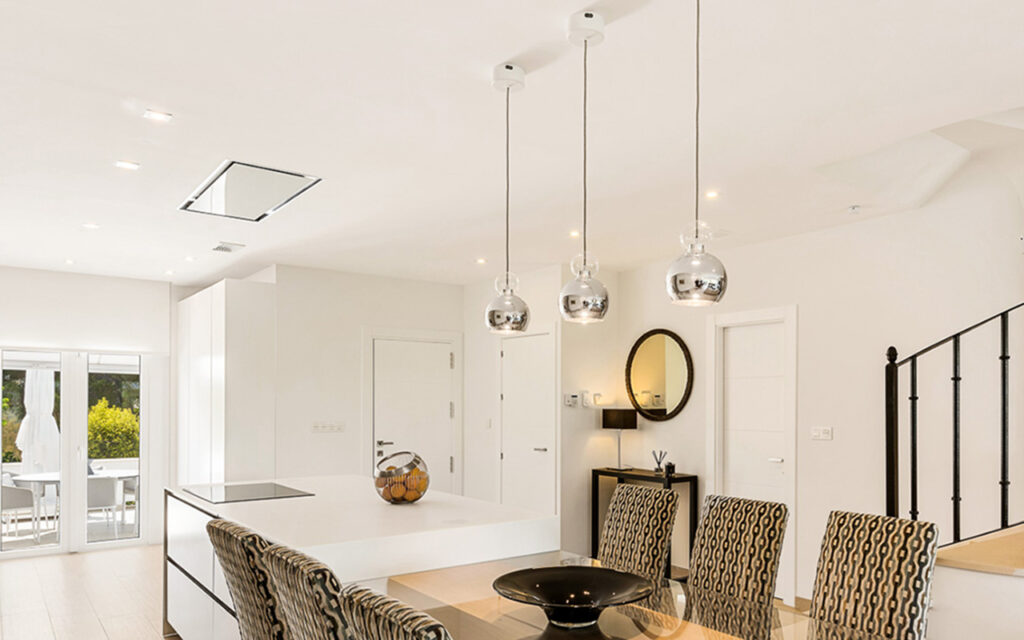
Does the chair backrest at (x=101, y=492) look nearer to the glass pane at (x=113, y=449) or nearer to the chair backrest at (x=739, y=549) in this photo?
the glass pane at (x=113, y=449)

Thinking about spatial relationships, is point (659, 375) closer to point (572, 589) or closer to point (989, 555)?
point (989, 555)

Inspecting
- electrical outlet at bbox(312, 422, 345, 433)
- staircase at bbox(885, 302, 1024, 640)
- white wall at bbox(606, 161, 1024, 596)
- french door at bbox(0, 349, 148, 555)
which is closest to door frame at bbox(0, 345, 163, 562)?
french door at bbox(0, 349, 148, 555)

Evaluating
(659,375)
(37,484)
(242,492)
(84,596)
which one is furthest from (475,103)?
(37,484)

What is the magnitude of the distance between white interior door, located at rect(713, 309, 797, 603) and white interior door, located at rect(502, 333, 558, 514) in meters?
1.37

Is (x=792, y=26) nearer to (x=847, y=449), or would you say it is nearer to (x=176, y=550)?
(x=847, y=449)

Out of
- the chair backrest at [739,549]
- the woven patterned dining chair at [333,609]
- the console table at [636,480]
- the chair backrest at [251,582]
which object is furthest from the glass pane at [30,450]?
the chair backrest at [739,549]

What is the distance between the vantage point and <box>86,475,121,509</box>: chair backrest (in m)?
7.03

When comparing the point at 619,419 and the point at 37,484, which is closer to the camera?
the point at 619,419

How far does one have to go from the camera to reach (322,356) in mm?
6688

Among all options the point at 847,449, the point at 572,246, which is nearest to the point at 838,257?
the point at 847,449

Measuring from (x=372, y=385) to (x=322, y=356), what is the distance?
531 millimetres

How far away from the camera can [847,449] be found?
4.86m

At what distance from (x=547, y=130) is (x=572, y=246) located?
98.0 inches

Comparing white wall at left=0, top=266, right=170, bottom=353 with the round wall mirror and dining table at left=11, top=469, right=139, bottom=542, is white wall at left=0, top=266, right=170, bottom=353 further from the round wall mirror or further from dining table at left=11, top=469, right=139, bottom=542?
the round wall mirror
